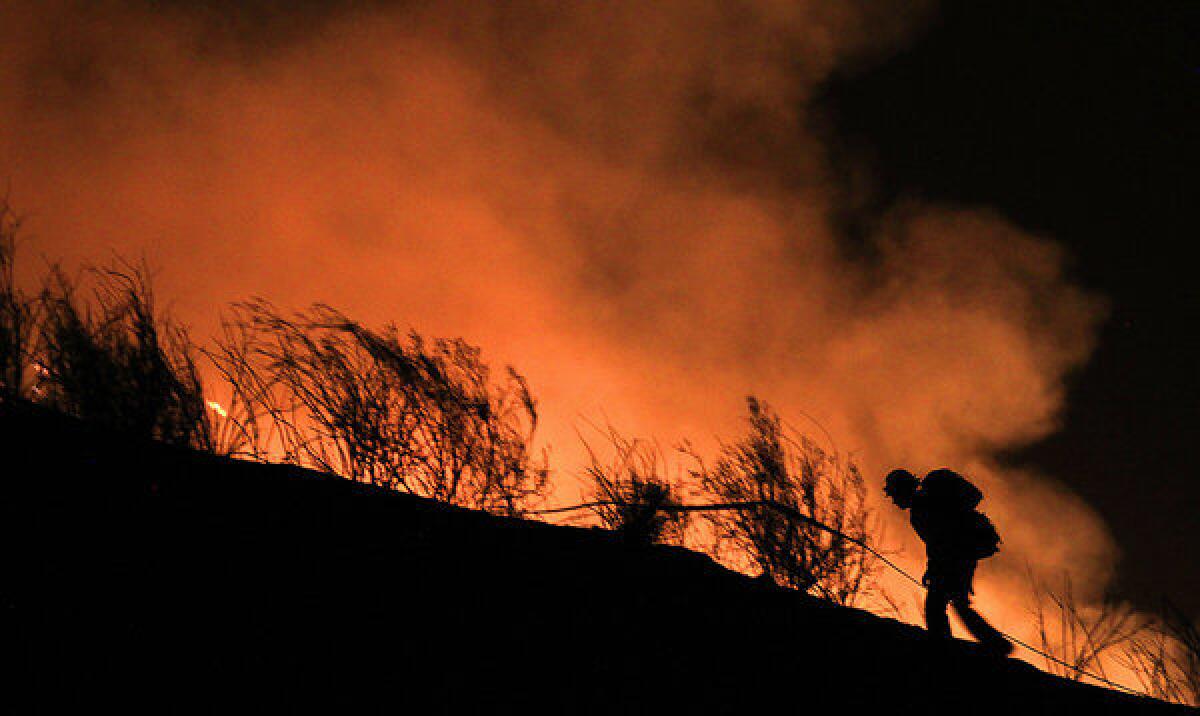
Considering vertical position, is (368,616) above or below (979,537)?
below

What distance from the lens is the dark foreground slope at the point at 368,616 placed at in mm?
2695

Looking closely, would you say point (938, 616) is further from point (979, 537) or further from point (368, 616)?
point (368, 616)

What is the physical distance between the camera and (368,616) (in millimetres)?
3107

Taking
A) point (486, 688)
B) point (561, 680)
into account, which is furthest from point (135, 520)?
point (561, 680)

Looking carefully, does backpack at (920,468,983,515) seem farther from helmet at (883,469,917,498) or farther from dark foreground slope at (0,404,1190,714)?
dark foreground slope at (0,404,1190,714)

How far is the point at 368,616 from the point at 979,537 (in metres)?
3.57

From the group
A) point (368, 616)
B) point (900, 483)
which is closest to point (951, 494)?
point (900, 483)

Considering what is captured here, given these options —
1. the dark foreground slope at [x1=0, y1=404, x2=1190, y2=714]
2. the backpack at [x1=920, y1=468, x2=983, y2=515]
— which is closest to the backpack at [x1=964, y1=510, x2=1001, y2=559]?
the backpack at [x1=920, y1=468, x2=983, y2=515]

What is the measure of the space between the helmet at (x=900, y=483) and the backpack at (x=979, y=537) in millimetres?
375

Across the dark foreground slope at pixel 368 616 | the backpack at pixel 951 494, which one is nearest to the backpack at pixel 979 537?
the backpack at pixel 951 494

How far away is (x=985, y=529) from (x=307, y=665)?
3.87 m

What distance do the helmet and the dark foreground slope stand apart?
80 centimetres

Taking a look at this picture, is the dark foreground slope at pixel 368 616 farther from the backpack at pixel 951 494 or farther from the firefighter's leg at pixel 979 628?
the backpack at pixel 951 494

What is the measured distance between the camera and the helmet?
4.38m
